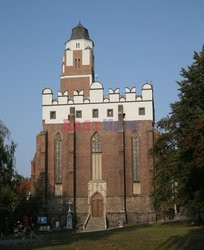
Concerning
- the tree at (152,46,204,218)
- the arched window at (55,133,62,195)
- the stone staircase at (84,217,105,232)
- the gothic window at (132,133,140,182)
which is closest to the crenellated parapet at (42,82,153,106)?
the arched window at (55,133,62,195)

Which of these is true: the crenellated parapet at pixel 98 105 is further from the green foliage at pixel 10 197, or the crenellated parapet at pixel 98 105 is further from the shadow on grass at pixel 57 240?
the shadow on grass at pixel 57 240

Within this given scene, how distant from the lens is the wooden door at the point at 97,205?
5456cm

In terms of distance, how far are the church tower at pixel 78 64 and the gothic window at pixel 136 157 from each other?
11520 millimetres

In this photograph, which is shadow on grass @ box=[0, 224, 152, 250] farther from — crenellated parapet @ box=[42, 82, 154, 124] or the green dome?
the green dome

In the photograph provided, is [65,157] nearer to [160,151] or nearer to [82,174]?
[82,174]

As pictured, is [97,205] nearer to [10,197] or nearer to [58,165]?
[58,165]

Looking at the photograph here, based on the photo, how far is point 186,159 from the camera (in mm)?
34219

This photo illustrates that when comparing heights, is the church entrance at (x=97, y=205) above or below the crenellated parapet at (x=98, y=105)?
below

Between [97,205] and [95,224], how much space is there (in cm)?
368

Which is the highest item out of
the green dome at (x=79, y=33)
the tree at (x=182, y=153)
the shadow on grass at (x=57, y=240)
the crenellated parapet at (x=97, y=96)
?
the green dome at (x=79, y=33)

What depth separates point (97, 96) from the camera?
5819cm

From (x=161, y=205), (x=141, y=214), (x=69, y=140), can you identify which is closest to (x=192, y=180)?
(x=161, y=205)

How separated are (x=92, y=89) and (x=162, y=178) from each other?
77.6 ft

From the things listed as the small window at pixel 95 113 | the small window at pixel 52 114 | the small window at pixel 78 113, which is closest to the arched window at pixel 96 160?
the small window at pixel 95 113
